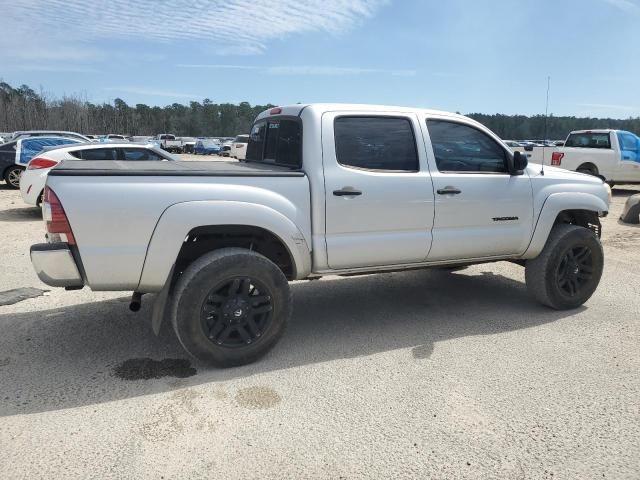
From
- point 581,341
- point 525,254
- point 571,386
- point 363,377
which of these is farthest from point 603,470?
point 525,254

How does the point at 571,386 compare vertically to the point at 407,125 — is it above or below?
below

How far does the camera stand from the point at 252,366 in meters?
3.94

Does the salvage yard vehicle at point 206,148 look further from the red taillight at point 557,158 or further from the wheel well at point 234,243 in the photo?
the wheel well at point 234,243

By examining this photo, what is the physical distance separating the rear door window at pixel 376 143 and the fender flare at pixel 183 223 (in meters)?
0.85

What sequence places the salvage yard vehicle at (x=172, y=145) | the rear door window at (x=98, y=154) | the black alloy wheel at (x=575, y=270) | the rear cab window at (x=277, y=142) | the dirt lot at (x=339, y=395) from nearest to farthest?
the dirt lot at (x=339, y=395)
the rear cab window at (x=277, y=142)
the black alloy wheel at (x=575, y=270)
the rear door window at (x=98, y=154)
the salvage yard vehicle at (x=172, y=145)

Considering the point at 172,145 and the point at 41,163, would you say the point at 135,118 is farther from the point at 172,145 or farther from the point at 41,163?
the point at 41,163

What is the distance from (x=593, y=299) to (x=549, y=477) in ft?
11.9

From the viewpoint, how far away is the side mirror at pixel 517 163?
484 centimetres

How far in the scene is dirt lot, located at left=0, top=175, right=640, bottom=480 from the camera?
278 cm

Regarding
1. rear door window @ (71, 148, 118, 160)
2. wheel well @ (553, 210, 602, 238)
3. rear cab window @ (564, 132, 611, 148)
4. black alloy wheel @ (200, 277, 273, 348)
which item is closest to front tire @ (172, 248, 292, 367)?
black alloy wheel @ (200, 277, 273, 348)

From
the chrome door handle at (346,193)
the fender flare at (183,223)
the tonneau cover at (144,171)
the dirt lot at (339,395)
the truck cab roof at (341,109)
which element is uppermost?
the truck cab roof at (341,109)

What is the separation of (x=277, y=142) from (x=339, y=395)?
7.76 feet

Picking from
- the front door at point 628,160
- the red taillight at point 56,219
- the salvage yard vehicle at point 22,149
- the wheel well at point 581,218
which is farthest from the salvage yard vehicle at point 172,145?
the red taillight at point 56,219

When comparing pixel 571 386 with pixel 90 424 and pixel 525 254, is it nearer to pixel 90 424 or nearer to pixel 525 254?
pixel 525 254
